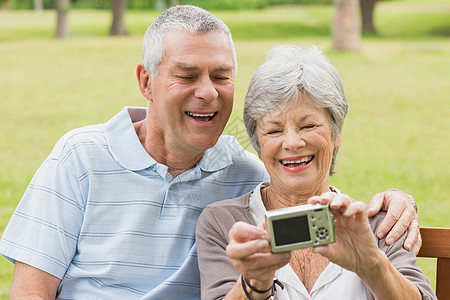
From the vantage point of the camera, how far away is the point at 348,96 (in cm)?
1219

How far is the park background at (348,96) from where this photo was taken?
7535 mm

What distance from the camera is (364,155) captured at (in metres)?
8.72

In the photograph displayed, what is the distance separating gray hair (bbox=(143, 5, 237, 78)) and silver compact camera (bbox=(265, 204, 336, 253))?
1.05 m

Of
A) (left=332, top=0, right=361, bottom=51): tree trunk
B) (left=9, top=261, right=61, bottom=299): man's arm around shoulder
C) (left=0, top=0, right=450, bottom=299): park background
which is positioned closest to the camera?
(left=9, top=261, right=61, bottom=299): man's arm around shoulder

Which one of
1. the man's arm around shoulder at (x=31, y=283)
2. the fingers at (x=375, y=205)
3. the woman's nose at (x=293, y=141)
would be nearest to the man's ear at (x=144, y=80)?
the woman's nose at (x=293, y=141)

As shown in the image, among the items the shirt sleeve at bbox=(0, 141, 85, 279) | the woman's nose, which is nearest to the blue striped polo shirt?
the shirt sleeve at bbox=(0, 141, 85, 279)

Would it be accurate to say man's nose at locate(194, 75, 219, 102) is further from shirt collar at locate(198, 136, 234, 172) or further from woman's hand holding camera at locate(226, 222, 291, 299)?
woman's hand holding camera at locate(226, 222, 291, 299)

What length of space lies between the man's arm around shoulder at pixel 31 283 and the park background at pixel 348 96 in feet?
3.34

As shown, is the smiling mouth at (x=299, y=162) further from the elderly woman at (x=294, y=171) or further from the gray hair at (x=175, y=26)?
the gray hair at (x=175, y=26)

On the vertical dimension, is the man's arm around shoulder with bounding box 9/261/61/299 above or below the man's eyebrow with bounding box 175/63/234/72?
below

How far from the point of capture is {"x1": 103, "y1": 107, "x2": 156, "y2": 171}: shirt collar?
111 inches

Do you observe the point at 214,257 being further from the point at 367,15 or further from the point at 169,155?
the point at 367,15

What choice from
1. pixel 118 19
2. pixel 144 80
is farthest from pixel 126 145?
pixel 118 19

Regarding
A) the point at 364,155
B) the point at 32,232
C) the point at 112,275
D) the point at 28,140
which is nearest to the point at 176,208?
the point at 112,275
